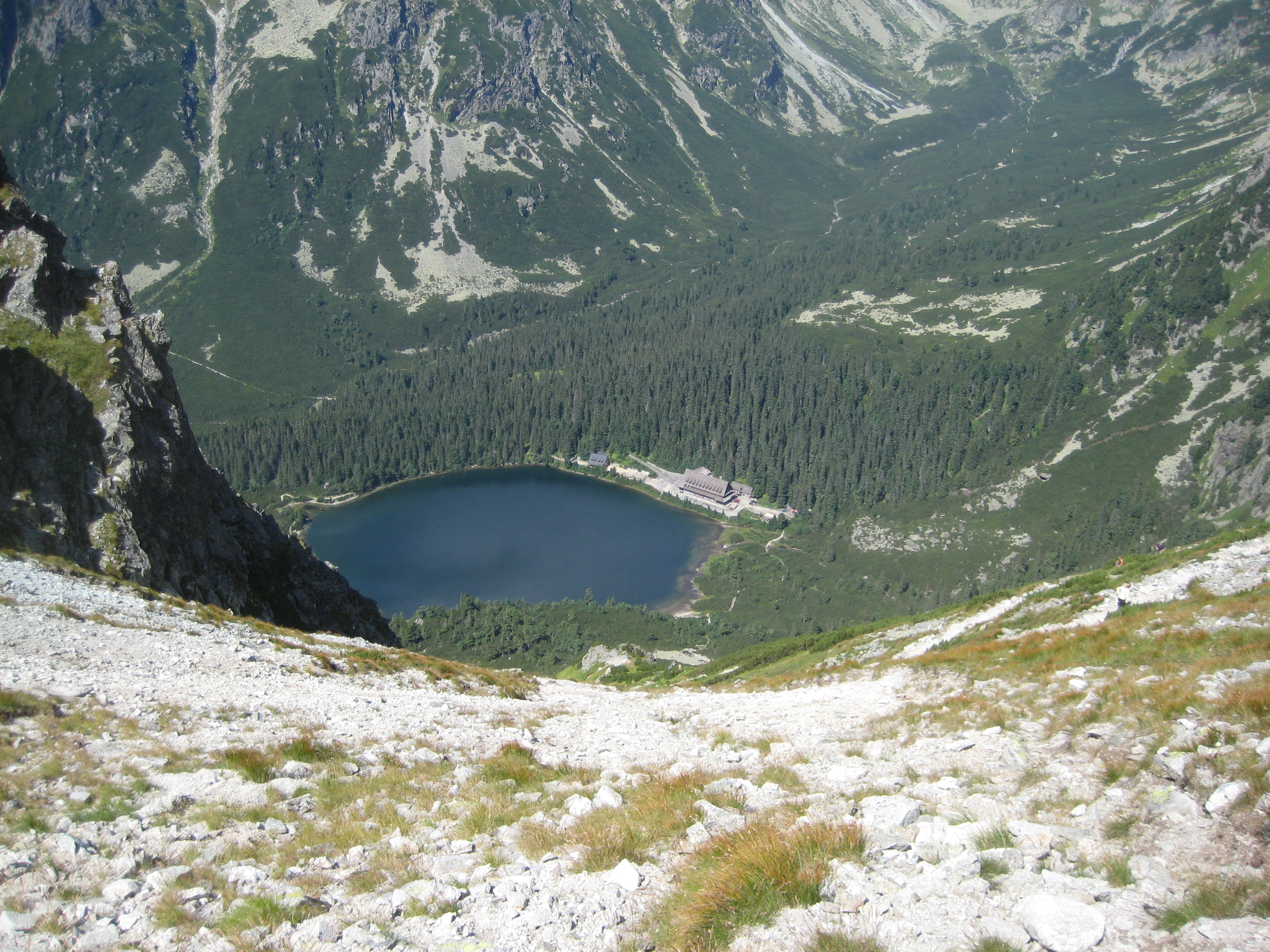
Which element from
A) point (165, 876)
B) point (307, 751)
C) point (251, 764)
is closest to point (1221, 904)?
point (165, 876)

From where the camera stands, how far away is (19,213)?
45688 mm

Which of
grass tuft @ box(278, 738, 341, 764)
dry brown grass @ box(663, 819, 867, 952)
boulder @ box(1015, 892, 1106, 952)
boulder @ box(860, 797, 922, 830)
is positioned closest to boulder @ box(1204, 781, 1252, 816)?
boulder @ box(1015, 892, 1106, 952)

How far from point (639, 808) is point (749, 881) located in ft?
13.7

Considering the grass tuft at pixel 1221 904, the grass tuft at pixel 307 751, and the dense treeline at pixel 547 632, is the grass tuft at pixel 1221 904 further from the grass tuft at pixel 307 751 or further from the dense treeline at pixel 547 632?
the dense treeline at pixel 547 632

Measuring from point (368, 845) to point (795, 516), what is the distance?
500ft

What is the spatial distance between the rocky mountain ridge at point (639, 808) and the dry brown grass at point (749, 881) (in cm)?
4

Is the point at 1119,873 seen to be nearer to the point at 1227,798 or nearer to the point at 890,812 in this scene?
the point at 1227,798

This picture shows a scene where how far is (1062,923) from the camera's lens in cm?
732

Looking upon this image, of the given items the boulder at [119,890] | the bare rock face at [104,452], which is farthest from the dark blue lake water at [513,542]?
the boulder at [119,890]

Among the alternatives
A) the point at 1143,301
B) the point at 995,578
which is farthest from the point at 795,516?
the point at 1143,301

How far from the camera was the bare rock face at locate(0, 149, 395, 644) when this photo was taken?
34.0 metres

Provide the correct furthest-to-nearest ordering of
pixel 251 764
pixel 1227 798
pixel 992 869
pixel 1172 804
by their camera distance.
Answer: pixel 251 764
pixel 1172 804
pixel 1227 798
pixel 992 869

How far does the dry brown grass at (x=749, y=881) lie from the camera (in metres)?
8.37

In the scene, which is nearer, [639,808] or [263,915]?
[263,915]
